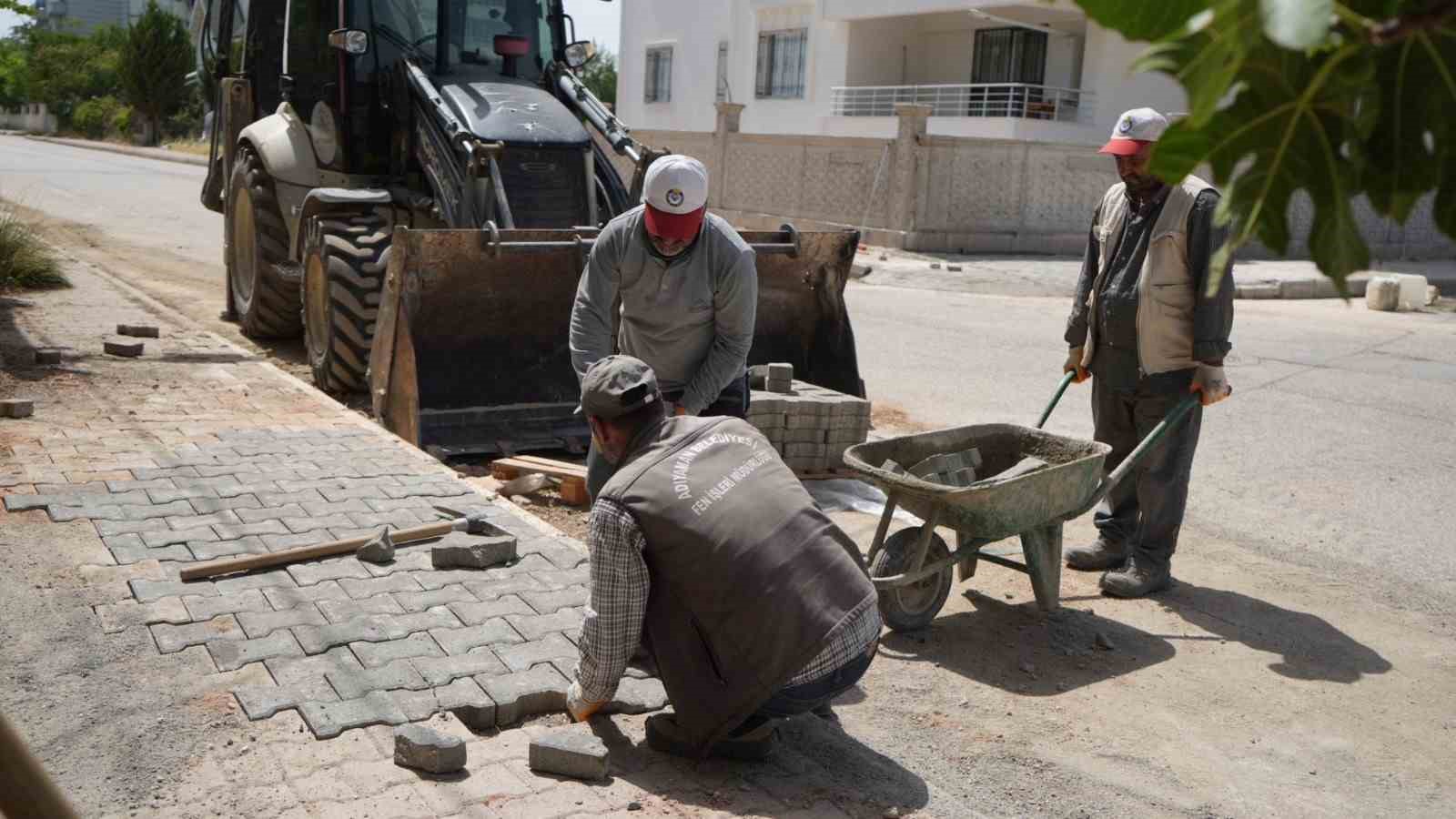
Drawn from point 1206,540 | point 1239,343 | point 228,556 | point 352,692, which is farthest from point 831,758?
point 1239,343

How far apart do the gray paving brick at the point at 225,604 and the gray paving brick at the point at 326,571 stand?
222 mm

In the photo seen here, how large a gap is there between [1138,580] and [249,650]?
3632 mm

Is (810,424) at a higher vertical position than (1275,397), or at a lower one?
higher

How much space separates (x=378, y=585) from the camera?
16.9 feet

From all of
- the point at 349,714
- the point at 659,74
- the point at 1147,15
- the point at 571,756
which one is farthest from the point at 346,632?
the point at 659,74

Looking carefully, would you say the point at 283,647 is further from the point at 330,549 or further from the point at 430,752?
the point at 430,752

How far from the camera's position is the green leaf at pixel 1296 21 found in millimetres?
818

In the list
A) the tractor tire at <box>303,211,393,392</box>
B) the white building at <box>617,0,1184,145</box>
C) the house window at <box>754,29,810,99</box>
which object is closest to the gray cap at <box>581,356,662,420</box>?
the tractor tire at <box>303,211,393,392</box>

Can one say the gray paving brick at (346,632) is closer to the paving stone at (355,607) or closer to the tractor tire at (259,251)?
the paving stone at (355,607)

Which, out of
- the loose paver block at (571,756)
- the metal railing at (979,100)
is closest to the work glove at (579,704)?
the loose paver block at (571,756)

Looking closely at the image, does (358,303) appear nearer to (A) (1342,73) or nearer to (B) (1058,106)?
(A) (1342,73)

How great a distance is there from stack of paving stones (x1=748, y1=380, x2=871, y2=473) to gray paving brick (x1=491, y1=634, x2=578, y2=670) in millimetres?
2886

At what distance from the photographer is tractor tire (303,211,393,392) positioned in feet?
27.5

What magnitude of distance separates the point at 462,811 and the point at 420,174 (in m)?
6.79
